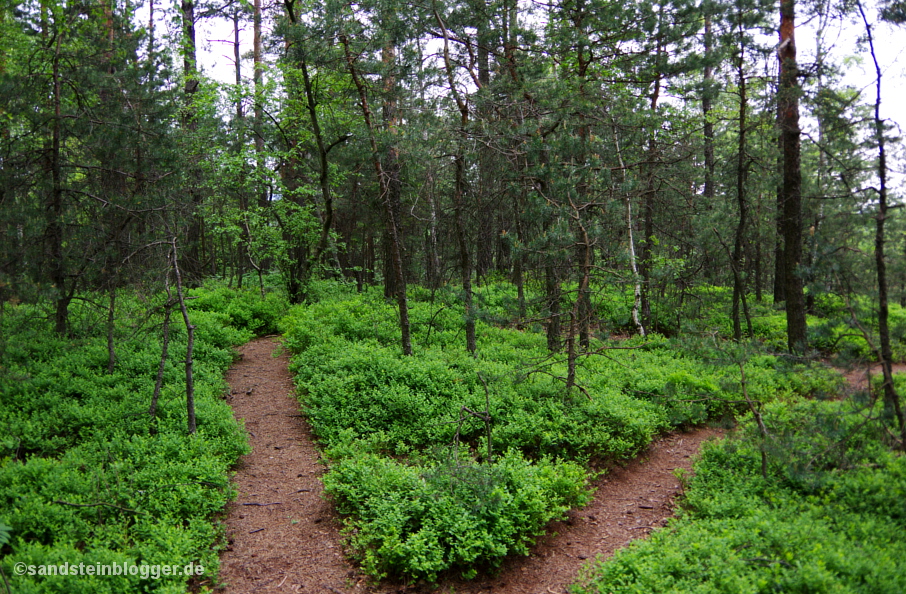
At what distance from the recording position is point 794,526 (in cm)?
493

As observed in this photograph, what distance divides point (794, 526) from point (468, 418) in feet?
13.5

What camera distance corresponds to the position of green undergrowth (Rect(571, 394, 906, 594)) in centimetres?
425

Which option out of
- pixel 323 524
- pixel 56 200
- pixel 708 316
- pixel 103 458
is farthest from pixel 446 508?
pixel 708 316

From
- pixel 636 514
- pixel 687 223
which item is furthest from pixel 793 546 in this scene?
pixel 687 223

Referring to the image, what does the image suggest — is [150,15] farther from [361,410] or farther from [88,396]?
[361,410]

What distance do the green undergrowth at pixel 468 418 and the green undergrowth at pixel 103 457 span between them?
62.6 inches

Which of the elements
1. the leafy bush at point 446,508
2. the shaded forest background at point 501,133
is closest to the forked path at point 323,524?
the leafy bush at point 446,508

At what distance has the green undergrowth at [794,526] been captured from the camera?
14.0ft

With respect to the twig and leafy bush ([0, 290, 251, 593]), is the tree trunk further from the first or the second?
the twig

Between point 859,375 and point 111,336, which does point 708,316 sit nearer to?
point 859,375

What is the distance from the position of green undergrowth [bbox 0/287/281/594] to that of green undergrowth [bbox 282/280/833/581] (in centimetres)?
159

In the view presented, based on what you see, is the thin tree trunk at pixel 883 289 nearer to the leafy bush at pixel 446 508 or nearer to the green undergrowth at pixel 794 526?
the green undergrowth at pixel 794 526

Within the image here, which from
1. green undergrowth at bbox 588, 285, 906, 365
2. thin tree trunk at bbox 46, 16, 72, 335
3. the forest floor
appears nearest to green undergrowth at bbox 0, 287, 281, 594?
thin tree trunk at bbox 46, 16, 72, 335

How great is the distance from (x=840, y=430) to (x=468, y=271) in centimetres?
678
